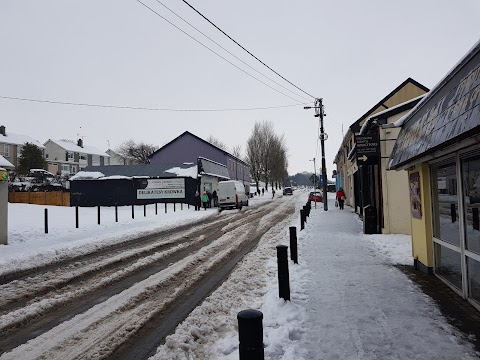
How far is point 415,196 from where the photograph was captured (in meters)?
7.39

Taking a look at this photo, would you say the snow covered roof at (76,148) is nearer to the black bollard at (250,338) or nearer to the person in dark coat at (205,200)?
the person in dark coat at (205,200)

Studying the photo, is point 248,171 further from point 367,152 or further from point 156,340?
point 156,340

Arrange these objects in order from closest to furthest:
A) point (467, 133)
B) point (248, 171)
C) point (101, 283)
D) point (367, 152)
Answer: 1. point (467, 133)
2. point (101, 283)
3. point (367, 152)
4. point (248, 171)

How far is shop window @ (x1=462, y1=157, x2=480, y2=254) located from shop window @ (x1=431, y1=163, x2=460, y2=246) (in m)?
0.34

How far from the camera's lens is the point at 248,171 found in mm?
68562

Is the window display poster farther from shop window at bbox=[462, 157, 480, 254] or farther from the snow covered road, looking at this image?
the snow covered road

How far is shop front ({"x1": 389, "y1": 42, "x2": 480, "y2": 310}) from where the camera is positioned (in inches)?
172

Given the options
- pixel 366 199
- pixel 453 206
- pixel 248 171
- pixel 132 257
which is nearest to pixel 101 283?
pixel 132 257

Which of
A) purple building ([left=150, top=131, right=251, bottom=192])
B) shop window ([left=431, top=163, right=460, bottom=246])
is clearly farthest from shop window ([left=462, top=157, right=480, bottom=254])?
purple building ([left=150, top=131, right=251, bottom=192])

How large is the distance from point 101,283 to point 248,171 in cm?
6195

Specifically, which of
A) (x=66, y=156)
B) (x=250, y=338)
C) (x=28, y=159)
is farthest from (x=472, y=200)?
(x=66, y=156)

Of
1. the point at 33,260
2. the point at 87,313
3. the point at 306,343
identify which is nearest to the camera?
the point at 306,343

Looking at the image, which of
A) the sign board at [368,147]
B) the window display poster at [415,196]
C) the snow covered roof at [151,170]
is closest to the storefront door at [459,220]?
the window display poster at [415,196]

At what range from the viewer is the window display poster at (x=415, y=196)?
7.11m
